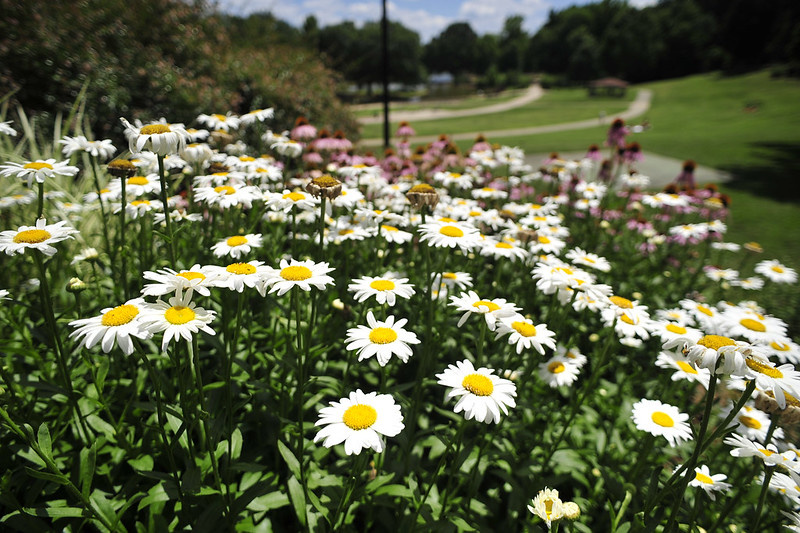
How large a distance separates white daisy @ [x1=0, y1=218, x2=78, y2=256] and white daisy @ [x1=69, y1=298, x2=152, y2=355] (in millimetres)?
361

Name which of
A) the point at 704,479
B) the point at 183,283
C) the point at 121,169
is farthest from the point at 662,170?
the point at 183,283

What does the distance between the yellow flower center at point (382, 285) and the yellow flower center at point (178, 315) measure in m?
0.74

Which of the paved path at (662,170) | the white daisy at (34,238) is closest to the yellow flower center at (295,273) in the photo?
the white daisy at (34,238)

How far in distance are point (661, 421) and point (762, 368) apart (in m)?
0.65

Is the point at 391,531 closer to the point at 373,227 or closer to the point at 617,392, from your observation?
the point at 373,227

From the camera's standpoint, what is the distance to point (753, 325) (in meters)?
2.10

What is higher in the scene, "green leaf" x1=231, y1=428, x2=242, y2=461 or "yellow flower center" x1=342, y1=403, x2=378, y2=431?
"yellow flower center" x1=342, y1=403, x2=378, y2=431

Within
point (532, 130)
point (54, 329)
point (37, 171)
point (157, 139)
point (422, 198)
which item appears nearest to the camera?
point (54, 329)

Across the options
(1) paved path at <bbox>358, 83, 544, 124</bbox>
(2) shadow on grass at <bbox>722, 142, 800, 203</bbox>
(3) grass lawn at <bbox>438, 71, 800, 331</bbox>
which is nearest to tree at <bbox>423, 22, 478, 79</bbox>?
(1) paved path at <bbox>358, 83, 544, 124</bbox>

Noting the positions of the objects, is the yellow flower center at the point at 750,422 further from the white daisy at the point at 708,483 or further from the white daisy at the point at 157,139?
the white daisy at the point at 157,139

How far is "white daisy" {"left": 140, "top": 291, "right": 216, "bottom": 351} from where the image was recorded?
1248 mm

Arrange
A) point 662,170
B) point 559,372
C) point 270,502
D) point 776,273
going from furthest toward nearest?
point 662,170, point 776,273, point 559,372, point 270,502

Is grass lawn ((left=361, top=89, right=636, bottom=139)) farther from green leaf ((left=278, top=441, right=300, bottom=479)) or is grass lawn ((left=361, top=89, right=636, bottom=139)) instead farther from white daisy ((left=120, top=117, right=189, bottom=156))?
green leaf ((left=278, top=441, right=300, bottom=479))

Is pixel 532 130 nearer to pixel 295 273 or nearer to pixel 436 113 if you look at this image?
pixel 436 113
